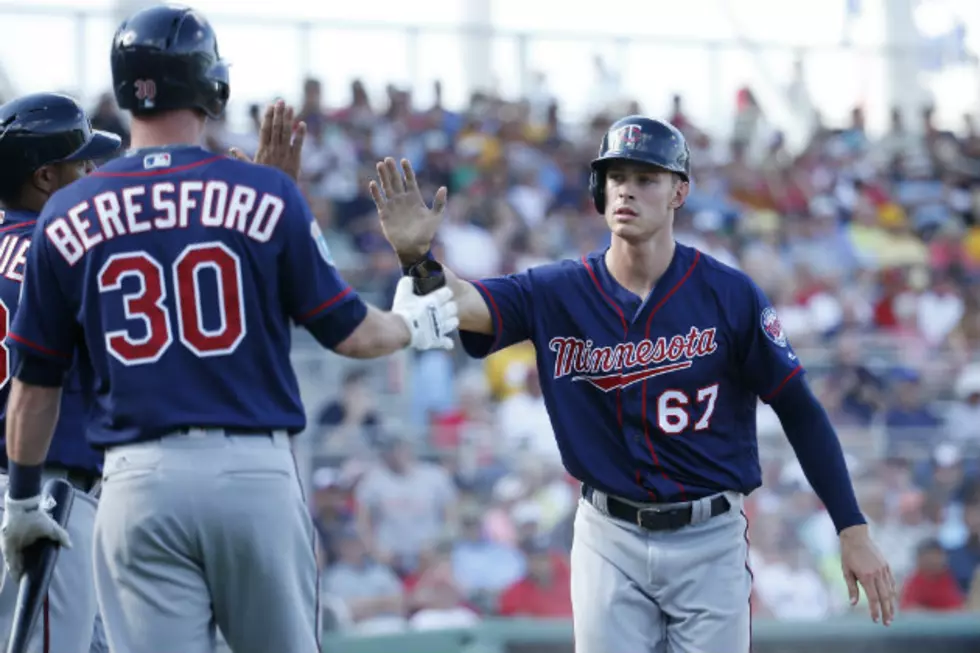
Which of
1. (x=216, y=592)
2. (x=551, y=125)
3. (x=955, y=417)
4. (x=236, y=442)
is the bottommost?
(x=955, y=417)

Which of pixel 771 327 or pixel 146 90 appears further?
pixel 771 327

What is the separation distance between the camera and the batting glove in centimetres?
419

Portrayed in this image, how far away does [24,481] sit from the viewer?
4125 millimetres

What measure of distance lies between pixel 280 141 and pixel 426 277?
2.19 feet

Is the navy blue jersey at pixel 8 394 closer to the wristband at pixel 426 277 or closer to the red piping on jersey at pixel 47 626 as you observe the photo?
the red piping on jersey at pixel 47 626

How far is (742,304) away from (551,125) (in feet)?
38.2

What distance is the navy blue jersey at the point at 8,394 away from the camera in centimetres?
462

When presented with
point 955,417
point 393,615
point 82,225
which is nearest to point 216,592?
point 82,225

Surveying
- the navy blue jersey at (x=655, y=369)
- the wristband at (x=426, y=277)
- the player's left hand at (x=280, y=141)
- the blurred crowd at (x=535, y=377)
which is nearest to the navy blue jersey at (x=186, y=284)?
the player's left hand at (x=280, y=141)

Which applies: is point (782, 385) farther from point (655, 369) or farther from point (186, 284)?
point (186, 284)

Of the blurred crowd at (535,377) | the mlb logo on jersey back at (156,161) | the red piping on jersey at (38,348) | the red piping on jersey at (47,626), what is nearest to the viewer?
the mlb logo on jersey back at (156,161)

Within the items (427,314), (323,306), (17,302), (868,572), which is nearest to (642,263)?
(427,314)

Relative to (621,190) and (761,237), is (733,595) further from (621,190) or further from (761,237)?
(761,237)

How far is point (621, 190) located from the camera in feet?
16.4
